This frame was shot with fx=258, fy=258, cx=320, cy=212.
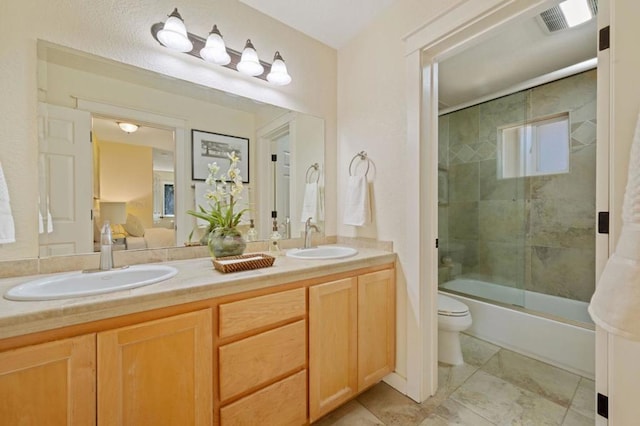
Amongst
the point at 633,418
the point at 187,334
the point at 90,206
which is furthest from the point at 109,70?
the point at 633,418

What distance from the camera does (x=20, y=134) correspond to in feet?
3.49

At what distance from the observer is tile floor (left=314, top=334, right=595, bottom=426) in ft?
4.50

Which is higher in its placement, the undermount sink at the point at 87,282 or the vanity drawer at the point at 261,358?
the undermount sink at the point at 87,282

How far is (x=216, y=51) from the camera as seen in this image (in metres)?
1.44

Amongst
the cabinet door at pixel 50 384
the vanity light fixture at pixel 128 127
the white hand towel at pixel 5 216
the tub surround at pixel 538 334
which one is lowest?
the tub surround at pixel 538 334

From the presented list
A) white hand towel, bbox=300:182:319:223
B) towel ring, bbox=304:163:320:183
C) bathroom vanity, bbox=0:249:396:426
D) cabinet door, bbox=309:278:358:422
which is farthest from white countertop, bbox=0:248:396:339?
towel ring, bbox=304:163:320:183

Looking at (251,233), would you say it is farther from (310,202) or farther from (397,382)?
(397,382)

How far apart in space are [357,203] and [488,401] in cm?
140

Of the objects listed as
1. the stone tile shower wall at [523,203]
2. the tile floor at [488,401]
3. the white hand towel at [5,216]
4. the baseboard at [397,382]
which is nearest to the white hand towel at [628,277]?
the tile floor at [488,401]

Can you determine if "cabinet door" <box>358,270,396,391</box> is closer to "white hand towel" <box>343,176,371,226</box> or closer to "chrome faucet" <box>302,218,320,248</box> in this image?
"white hand towel" <box>343,176,371,226</box>

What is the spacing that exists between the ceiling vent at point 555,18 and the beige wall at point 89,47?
158cm

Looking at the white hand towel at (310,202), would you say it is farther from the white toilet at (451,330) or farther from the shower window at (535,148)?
the shower window at (535,148)

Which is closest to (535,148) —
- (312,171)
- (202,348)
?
(312,171)

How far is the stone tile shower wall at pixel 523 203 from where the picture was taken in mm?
2180
